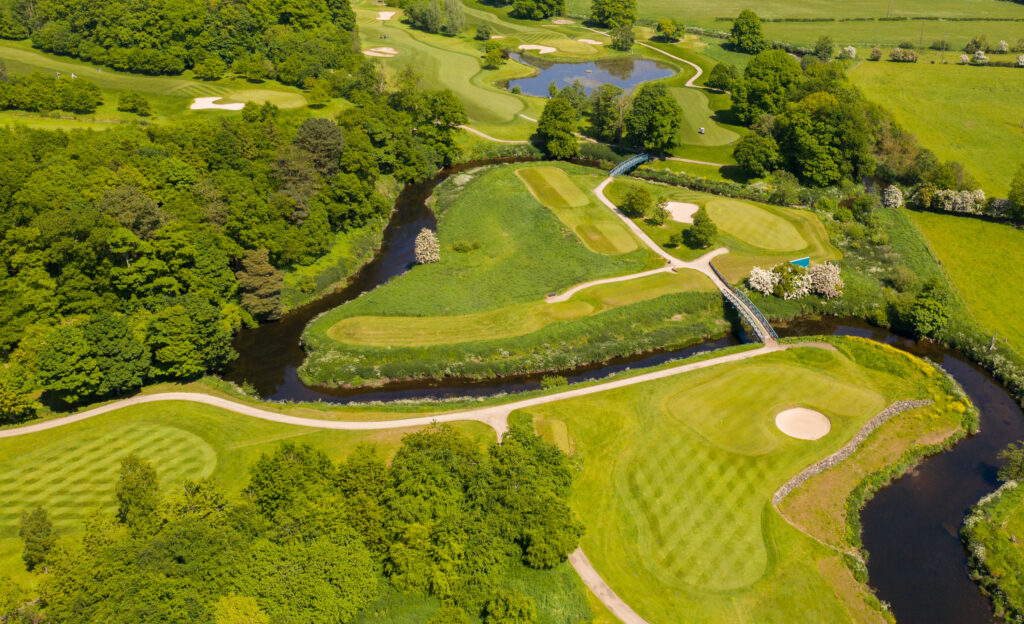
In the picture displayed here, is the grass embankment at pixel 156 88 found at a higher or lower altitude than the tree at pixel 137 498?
higher

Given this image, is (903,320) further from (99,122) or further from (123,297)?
(99,122)

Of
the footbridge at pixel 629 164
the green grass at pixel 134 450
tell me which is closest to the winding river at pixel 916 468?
the green grass at pixel 134 450

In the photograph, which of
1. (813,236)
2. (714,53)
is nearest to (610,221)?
(813,236)

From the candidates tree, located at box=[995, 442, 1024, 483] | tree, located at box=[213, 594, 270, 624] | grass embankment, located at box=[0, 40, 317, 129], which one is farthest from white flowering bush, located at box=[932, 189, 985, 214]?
tree, located at box=[213, 594, 270, 624]

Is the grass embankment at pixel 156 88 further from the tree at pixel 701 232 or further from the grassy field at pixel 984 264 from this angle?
the grassy field at pixel 984 264

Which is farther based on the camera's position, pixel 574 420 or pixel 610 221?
pixel 610 221

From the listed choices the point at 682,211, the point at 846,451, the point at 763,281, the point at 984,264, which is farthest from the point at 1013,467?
the point at 682,211

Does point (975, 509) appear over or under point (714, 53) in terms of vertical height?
under

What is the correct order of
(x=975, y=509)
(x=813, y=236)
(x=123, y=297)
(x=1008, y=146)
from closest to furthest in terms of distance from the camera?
(x=975, y=509)
(x=123, y=297)
(x=813, y=236)
(x=1008, y=146)

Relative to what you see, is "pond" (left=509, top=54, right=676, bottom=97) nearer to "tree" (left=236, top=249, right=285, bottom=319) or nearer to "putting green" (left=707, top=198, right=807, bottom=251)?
"putting green" (left=707, top=198, right=807, bottom=251)
